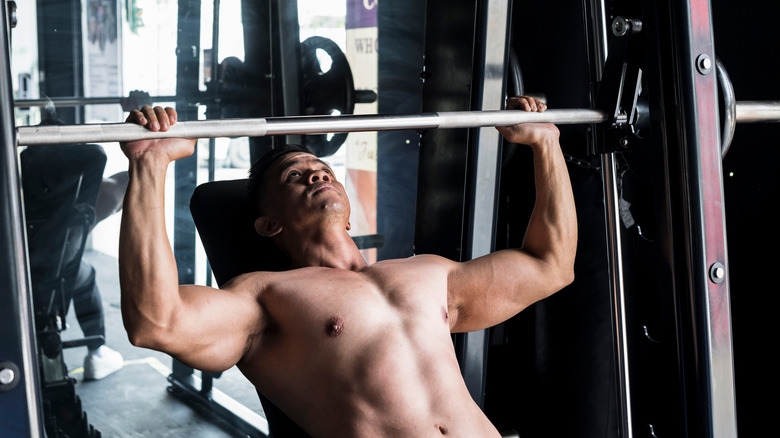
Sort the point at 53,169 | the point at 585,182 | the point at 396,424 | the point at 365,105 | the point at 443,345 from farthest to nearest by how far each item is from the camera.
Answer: the point at 365,105 < the point at 585,182 < the point at 53,169 < the point at 443,345 < the point at 396,424

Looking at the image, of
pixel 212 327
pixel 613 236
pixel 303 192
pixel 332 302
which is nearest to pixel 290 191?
pixel 303 192

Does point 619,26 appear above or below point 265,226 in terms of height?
above

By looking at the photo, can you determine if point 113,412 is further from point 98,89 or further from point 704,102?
point 704,102

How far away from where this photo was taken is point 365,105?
313cm

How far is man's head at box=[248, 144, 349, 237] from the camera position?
1.99 meters

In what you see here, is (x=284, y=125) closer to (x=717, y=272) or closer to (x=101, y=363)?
Answer: (x=717, y=272)

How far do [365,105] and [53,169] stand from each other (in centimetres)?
117

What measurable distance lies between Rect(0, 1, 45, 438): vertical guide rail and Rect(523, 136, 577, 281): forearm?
1.23 metres

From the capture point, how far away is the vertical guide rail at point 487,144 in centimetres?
212

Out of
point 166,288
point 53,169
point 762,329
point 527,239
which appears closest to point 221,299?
point 166,288

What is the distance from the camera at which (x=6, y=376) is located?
1068 mm

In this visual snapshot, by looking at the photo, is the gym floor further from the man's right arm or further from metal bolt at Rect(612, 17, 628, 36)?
metal bolt at Rect(612, 17, 628, 36)

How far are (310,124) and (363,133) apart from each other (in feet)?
5.35

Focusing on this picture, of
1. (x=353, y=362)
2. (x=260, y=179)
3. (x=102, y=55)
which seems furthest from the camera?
(x=102, y=55)
